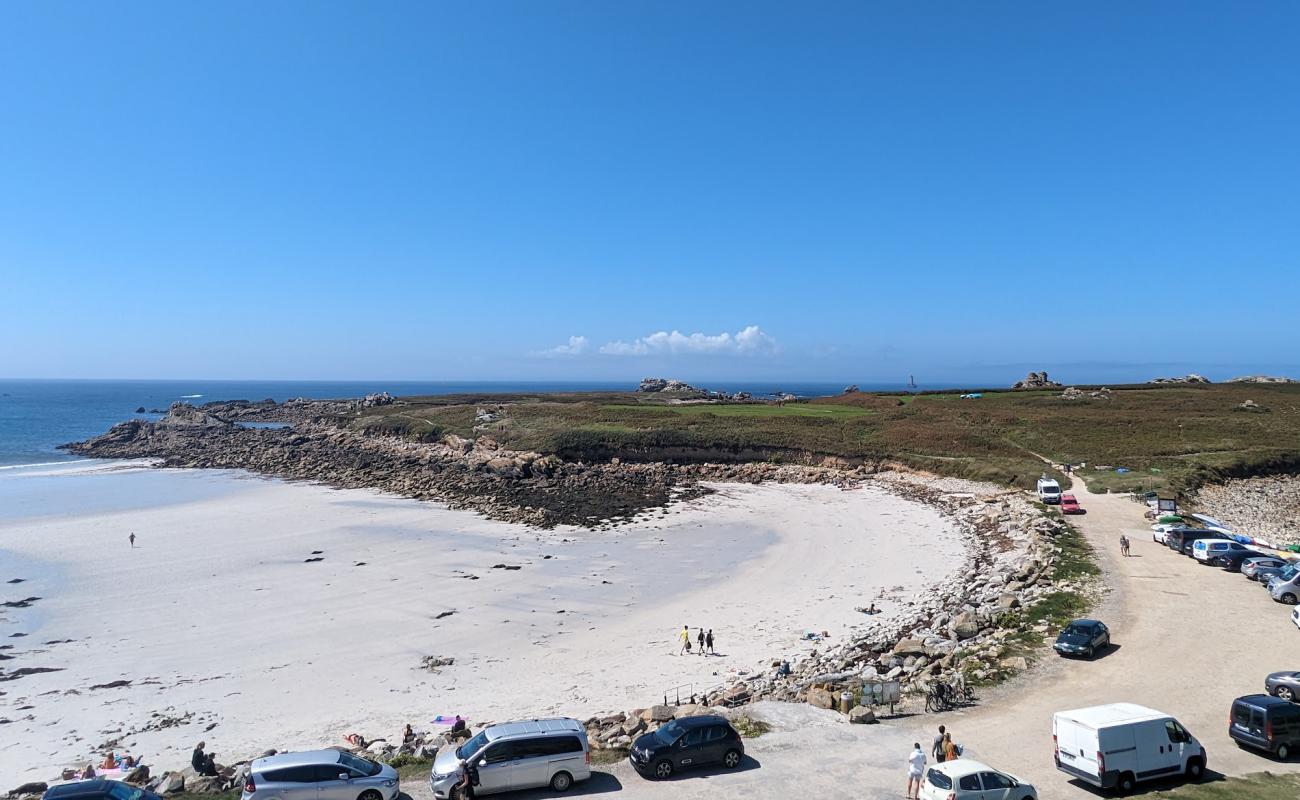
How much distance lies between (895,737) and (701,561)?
2351 cm

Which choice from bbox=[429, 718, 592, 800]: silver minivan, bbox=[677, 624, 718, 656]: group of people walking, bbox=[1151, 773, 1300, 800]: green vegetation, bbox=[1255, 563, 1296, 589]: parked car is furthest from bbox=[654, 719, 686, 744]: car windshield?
bbox=[1255, 563, 1296, 589]: parked car

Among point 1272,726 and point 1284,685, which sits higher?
point 1272,726

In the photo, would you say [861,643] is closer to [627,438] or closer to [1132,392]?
[627,438]

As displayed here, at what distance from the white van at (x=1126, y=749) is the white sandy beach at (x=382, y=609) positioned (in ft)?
38.9

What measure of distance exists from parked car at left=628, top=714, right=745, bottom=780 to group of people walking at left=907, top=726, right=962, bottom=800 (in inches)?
146

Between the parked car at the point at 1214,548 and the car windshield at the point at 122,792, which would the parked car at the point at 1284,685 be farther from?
the car windshield at the point at 122,792

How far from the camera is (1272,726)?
1514cm

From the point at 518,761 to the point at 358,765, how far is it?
3.38 m

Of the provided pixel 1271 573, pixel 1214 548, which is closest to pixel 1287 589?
pixel 1271 573

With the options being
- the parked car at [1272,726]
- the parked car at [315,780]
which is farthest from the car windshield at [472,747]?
the parked car at [1272,726]

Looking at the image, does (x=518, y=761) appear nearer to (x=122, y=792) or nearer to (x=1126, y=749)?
(x=122, y=792)

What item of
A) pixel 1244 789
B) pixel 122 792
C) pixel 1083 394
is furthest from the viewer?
pixel 1083 394

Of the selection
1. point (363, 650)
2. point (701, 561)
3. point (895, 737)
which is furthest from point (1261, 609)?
point (363, 650)

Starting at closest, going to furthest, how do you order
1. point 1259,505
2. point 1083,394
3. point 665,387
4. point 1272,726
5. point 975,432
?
point 1272,726, point 1259,505, point 975,432, point 1083,394, point 665,387
